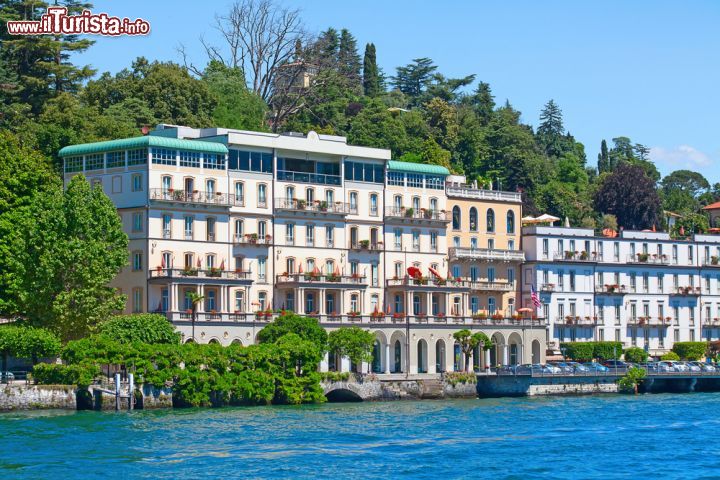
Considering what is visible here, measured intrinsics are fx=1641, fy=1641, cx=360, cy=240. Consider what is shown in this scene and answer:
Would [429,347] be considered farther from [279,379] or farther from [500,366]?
[279,379]

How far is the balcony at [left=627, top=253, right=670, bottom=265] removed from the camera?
140m

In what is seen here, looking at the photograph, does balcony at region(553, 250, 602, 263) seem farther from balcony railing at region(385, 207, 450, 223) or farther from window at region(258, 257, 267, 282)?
window at region(258, 257, 267, 282)

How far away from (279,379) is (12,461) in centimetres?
3224

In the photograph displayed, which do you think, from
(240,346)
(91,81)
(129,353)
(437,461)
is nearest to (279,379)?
(240,346)

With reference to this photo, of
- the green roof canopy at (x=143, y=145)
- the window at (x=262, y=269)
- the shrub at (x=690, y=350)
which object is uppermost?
the green roof canopy at (x=143, y=145)

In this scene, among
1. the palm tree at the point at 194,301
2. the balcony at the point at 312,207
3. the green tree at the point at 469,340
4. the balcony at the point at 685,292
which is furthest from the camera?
the balcony at the point at 685,292

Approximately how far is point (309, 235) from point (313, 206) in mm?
2102

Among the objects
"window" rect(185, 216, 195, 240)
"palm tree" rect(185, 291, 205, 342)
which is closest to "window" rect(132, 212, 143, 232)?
"window" rect(185, 216, 195, 240)

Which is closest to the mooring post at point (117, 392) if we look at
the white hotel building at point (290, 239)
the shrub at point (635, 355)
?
the white hotel building at point (290, 239)

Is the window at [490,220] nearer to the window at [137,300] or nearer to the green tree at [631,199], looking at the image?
the window at [137,300]

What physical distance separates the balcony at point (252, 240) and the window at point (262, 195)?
226cm

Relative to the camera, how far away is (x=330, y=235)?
11925 cm

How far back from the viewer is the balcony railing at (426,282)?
12244 cm

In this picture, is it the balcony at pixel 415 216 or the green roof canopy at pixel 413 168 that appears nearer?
the balcony at pixel 415 216
